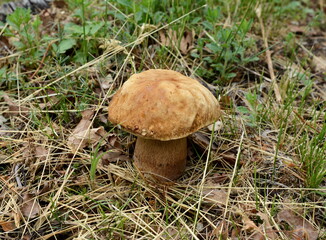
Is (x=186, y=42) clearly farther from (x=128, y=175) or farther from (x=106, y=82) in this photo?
(x=128, y=175)

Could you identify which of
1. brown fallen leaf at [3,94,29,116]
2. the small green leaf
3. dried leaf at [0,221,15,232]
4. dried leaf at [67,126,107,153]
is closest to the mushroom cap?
dried leaf at [67,126,107,153]

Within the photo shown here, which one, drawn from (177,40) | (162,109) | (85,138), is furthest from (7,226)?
(177,40)

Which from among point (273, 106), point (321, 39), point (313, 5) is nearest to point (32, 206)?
point (273, 106)

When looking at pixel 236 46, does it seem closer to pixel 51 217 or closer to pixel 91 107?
pixel 91 107

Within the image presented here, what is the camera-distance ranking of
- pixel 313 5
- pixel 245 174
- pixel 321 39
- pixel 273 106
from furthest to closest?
pixel 313 5 < pixel 321 39 < pixel 273 106 < pixel 245 174

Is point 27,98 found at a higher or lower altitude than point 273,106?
higher
